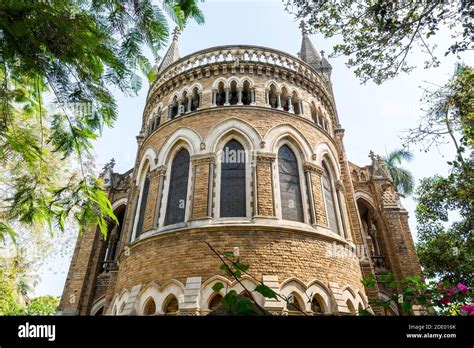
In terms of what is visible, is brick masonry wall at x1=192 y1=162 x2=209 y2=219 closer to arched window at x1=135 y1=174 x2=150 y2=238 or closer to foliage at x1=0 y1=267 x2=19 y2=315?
arched window at x1=135 y1=174 x2=150 y2=238

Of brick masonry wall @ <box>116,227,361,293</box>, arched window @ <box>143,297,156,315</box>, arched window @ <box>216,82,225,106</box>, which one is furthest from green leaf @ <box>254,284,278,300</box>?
arched window @ <box>216,82,225,106</box>

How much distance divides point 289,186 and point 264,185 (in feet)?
3.35

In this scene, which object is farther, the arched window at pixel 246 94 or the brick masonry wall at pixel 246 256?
the arched window at pixel 246 94

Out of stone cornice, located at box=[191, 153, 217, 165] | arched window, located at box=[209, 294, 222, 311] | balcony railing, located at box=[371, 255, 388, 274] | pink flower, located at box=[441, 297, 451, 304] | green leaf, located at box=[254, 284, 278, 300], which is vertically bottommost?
green leaf, located at box=[254, 284, 278, 300]

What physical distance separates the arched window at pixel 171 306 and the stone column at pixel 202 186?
2289 mm

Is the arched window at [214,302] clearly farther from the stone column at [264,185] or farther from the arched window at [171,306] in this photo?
the stone column at [264,185]

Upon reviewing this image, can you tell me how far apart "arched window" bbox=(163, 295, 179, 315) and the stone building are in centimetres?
3

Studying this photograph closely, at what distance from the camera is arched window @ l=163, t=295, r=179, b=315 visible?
315 inches

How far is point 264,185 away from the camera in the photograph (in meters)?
9.32

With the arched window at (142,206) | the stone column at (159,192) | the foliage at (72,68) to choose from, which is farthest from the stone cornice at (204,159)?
the foliage at (72,68)

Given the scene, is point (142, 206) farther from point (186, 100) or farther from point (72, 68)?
point (72, 68)

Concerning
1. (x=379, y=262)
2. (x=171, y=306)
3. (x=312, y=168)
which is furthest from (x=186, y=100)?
(x=379, y=262)

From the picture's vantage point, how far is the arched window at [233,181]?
9.19 meters
